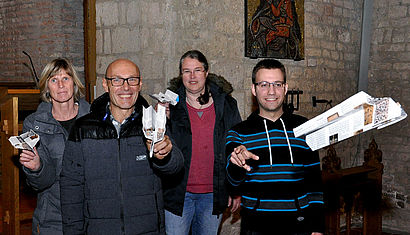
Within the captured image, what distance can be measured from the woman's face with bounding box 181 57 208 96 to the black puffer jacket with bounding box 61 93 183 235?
0.73 meters

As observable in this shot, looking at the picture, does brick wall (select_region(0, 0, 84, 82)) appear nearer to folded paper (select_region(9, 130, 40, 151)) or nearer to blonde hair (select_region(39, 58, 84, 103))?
blonde hair (select_region(39, 58, 84, 103))

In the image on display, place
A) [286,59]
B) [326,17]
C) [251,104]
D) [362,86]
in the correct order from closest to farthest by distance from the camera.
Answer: [251,104], [286,59], [326,17], [362,86]

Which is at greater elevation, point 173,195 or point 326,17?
point 326,17

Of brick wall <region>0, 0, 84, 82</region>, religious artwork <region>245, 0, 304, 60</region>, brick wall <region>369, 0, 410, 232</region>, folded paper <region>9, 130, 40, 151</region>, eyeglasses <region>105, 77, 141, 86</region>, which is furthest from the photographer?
brick wall <region>0, 0, 84, 82</region>

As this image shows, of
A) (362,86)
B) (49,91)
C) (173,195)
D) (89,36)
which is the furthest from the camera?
(362,86)

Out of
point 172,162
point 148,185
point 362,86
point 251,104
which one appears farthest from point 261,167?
point 362,86

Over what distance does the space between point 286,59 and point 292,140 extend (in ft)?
10.6

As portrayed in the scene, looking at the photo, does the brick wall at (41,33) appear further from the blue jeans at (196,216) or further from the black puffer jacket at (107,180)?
the black puffer jacket at (107,180)

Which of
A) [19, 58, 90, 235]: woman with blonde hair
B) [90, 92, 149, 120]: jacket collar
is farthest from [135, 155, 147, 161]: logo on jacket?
[19, 58, 90, 235]: woman with blonde hair

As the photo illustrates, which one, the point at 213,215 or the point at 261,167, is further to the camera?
the point at 213,215

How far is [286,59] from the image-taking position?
5309mm

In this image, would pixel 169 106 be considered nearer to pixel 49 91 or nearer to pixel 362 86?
pixel 49 91

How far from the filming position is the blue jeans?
9.23ft

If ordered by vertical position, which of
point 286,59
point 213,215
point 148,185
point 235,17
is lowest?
point 213,215
